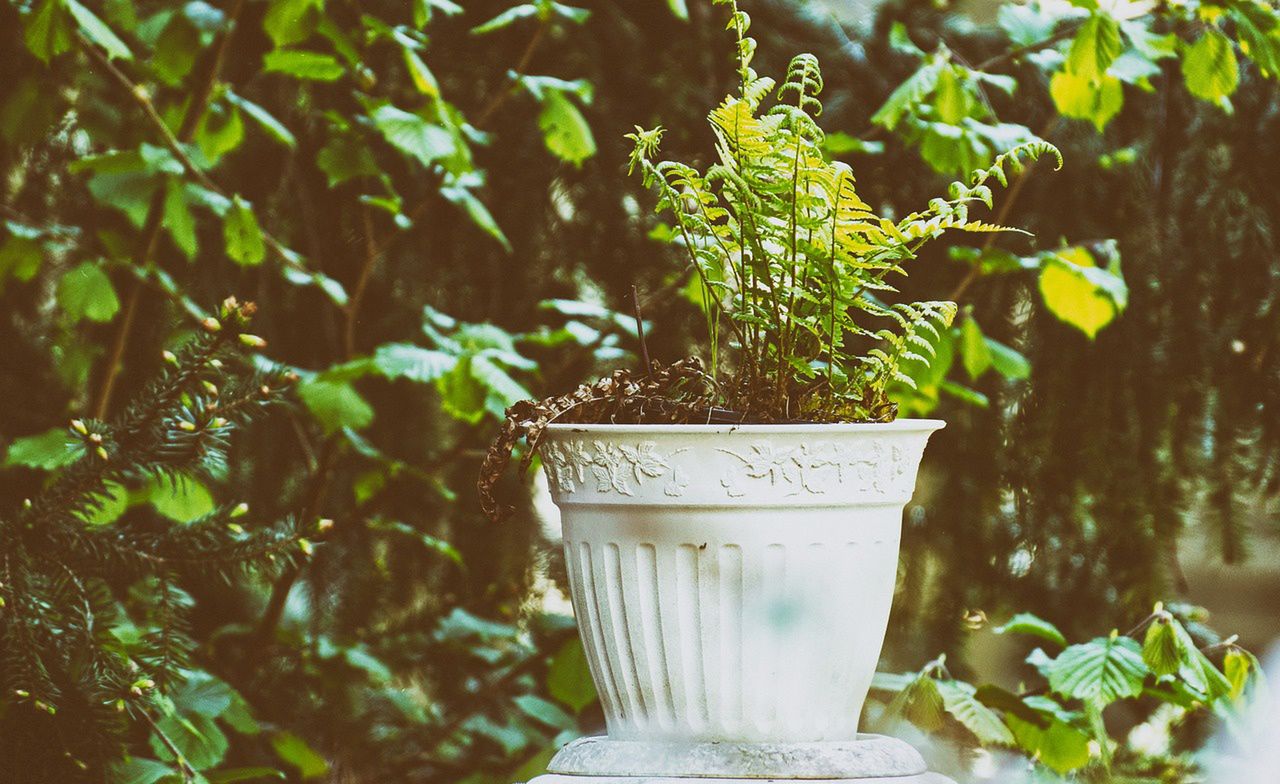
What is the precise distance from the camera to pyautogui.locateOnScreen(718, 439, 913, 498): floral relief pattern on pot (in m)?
0.87

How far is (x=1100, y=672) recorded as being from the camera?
1.16 m

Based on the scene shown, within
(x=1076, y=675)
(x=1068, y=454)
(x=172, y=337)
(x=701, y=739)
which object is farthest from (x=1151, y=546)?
(x=172, y=337)

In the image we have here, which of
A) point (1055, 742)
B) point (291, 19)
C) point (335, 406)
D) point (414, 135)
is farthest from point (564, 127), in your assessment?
point (1055, 742)

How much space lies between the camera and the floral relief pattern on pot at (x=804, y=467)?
872mm

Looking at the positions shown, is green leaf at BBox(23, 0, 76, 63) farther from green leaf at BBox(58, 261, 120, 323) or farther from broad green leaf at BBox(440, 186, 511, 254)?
broad green leaf at BBox(440, 186, 511, 254)

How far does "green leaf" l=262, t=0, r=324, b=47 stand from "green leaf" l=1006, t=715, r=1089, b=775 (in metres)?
1.15

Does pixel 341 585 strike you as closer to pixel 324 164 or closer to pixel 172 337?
pixel 172 337

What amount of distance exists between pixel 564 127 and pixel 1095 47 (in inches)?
25.6

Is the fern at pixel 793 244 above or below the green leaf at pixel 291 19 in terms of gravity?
below

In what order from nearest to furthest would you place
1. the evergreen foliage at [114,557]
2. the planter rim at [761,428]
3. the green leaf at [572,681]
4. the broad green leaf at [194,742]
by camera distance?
the planter rim at [761,428]
the evergreen foliage at [114,557]
the broad green leaf at [194,742]
the green leaf at [572,681]

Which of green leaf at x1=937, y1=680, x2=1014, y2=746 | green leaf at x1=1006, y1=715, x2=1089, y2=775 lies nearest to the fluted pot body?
green leaf at x1=937, y1=680, x2=1014, y2=746

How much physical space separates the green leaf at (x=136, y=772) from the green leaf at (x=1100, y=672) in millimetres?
851

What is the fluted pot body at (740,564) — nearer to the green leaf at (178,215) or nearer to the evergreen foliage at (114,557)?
the evergreen foliage at (114,557)

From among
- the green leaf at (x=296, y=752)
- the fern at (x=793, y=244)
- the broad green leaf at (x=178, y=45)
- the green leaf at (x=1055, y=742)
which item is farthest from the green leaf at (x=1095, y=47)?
the green leaf at (x=296, y=752)
